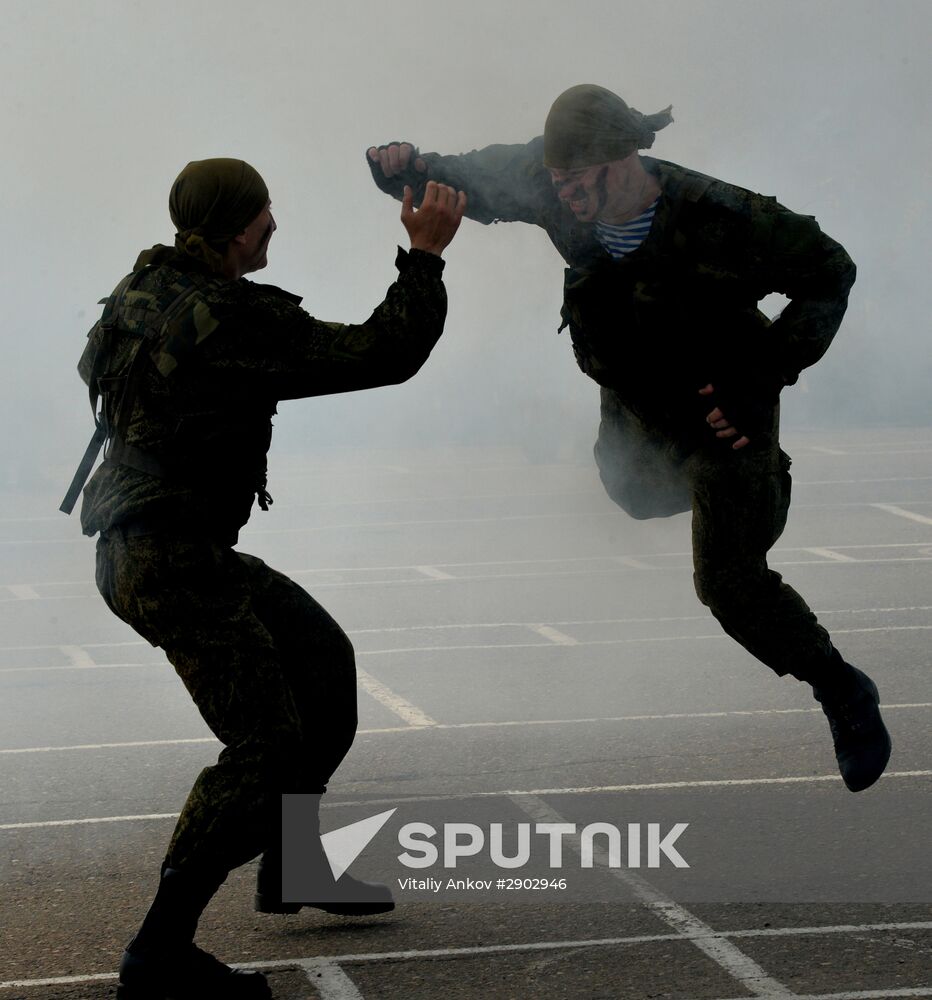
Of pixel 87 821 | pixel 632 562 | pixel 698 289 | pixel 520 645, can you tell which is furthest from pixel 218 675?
pixel 632 562

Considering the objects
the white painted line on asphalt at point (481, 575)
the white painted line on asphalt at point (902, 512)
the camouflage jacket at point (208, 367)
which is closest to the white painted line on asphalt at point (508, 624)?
the white painted line on asphalt at point (481, 575)

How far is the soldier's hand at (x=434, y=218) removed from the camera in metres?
3.91

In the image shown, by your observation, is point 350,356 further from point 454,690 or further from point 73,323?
point 73,323

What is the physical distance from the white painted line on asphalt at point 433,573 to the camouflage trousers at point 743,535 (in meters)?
8.74

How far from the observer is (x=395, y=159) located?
459 centimetres

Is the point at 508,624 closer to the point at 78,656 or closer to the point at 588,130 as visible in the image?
the point at 78,656

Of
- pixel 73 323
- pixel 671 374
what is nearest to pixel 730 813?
pixel 671 374

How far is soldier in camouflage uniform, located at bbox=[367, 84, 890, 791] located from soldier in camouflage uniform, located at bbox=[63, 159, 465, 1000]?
0.62m

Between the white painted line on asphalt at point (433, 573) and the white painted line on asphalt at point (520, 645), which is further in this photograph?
the white painted line on asphalt at point (433, 573)

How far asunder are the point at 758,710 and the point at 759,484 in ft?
12.2

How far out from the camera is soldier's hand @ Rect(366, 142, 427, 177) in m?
4.59

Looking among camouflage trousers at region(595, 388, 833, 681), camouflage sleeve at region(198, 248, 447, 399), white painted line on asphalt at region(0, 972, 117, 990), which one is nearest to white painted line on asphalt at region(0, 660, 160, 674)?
white painted line on asphalt at region(0, 972, 117, 990)

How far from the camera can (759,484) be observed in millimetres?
4609

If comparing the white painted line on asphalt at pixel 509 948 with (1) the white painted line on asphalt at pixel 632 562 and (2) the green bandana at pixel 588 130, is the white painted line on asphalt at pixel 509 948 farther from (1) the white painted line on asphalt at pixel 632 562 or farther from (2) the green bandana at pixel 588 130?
(1) the white painted line on asphalt at pixel 632 562
